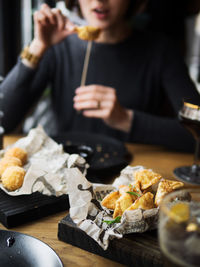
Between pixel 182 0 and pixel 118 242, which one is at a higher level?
pixel 182 0

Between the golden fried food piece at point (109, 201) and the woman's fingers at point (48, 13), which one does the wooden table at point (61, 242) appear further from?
the woman's fingers at point (48, 13)

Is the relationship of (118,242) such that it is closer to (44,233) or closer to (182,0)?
(44,233)

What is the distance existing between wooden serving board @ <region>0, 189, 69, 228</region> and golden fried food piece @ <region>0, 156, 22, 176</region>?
8cm

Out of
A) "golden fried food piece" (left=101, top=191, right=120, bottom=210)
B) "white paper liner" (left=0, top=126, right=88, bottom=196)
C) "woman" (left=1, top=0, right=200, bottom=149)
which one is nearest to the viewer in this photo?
"golden fried food piece" (left=101, top=191, right=120, bottom=210)

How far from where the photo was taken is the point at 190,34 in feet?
13.7

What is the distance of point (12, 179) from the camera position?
89 cm

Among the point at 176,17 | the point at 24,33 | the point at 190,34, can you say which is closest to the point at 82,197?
the point at 24,33

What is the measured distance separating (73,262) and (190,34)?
13.1 feet

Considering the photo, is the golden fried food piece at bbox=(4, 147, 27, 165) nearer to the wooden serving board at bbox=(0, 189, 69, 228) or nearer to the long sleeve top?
the wooden serving board at bbox=(0, 189, 69, 228)

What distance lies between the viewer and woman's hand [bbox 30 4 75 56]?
165 centimetres

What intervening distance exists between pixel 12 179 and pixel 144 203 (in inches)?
14.5

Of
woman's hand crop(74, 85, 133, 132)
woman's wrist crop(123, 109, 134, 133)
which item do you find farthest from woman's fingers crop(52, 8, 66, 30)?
woman's wrist crop(123, 109, 134, 133)

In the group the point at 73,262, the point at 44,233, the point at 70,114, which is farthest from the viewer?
the point at 70,114

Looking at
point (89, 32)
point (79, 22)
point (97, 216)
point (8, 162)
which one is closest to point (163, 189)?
point (97, 216)
